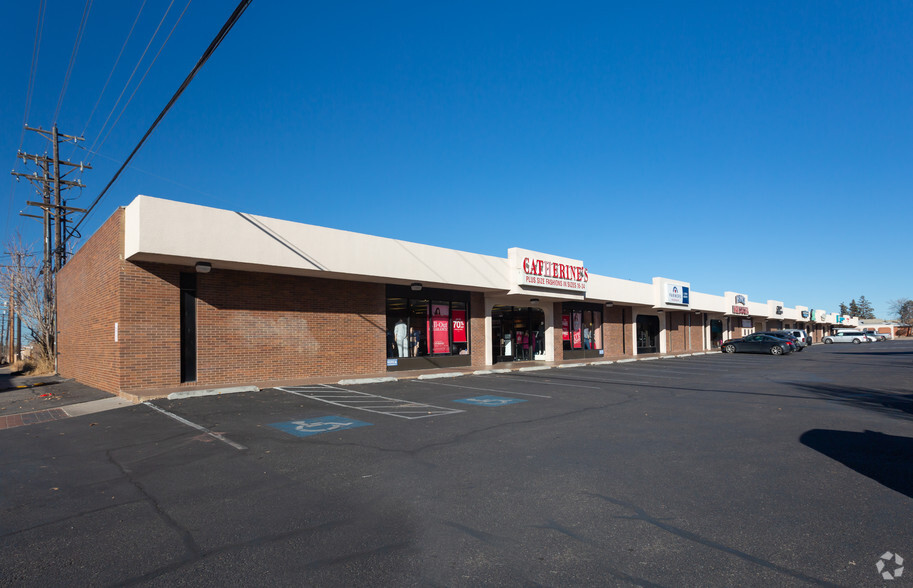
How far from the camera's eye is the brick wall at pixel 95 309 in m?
13.9

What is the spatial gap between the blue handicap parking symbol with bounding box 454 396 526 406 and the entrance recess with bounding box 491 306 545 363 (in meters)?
12.2

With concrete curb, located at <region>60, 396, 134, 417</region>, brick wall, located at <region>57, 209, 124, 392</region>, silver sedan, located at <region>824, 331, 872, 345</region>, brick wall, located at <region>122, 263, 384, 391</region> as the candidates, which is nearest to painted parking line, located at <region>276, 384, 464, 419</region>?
brick wall, located at <region>122, 263, 384, 391</region>

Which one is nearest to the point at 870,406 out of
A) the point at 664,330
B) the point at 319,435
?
the point at 319,435

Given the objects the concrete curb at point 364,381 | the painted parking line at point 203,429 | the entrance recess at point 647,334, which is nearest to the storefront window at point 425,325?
the concrete curb at point 364,381

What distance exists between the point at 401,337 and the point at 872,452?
1547 cm

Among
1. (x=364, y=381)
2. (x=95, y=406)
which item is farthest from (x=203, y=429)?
(x=364, y=381)

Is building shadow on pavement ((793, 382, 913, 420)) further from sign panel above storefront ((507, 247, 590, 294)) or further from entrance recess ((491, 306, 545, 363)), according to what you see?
entrance recess ((491, 306, 545, 363))

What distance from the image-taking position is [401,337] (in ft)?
67.4

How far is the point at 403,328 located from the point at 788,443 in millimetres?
14612

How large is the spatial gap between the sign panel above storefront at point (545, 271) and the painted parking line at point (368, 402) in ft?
36.4

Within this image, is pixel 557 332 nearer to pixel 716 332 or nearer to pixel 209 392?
pixel 209 392

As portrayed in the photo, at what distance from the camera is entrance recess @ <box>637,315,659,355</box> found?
3672 centimetres

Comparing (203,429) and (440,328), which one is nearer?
(203,429)

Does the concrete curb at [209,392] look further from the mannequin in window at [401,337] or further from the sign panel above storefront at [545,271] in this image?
the sign panel above storefront at [545,271]
